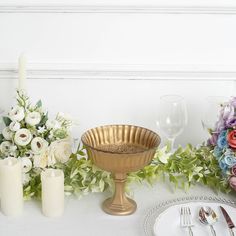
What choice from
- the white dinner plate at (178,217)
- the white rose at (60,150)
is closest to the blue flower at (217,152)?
the white dinner plate at (178,217)

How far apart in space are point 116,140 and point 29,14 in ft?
1.68

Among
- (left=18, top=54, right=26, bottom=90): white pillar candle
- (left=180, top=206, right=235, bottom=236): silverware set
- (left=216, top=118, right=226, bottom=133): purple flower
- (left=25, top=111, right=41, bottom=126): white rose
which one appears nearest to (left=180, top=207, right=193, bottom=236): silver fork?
(left=180, top=206, right=235, bottom=236): silverware set

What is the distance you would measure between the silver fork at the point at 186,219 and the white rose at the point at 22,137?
43cm

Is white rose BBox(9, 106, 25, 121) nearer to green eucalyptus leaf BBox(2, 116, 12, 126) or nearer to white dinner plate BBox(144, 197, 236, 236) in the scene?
green eucalyptus leaf BBox(2, 116, 12, 126)

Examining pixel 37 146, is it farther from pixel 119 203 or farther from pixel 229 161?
pixel 229 161

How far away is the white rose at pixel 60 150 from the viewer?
1122mm

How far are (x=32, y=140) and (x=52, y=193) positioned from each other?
16 centimetres

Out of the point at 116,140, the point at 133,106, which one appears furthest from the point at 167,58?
the point at 116,140

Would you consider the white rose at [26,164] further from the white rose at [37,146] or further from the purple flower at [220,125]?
the purple flower at [220,125]

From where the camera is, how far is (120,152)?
1.01 meters

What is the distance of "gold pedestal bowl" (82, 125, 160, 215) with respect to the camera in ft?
3.29

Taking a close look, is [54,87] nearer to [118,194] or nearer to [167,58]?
[167,58]

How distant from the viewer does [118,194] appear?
42.9 inches

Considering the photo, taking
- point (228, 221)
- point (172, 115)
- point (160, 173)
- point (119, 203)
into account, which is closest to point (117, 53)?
point (172, 115)
